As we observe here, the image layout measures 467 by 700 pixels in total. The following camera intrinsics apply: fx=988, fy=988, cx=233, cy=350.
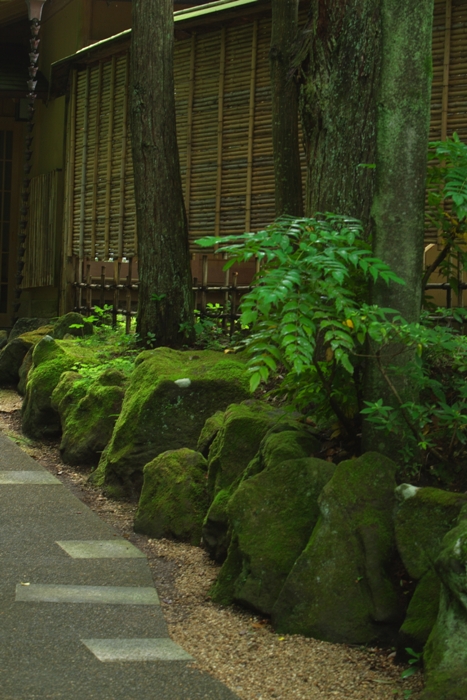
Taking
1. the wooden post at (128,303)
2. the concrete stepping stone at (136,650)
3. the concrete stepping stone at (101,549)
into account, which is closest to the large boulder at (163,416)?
the concrete stepping stone at (101,549)

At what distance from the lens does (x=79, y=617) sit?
4.45m

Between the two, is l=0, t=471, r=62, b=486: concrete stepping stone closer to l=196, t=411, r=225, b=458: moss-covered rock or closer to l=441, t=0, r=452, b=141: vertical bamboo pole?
l=196, t=411, r=225, b=458: moss-covered rock

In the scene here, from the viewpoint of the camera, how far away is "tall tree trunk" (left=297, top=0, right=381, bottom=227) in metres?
5.66

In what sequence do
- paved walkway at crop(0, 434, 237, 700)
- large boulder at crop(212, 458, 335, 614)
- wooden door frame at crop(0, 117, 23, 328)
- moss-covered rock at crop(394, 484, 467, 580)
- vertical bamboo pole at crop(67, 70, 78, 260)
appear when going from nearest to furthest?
paved walkway at crop(0, 434, 237, 700) < moss-covered rock at crop(394, 484, 467, 580) < large boulder at crop(212, 458, 335, 614) < vertical bamboo pole at crop(67, 70, 78, 260) < wooden door frame at crop(0, 117, 23, 328)

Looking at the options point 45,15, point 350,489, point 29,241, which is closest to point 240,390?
point 350,489

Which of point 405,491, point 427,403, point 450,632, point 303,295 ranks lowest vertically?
point 450,632

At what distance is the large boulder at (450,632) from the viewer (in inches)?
134

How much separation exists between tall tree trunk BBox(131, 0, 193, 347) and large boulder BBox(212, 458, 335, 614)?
4.74 meters

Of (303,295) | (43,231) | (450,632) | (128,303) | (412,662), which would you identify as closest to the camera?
(450,632)

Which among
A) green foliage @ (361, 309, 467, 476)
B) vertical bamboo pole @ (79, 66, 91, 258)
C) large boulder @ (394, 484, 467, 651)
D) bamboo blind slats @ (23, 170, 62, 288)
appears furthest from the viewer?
bamboo blind slats @ (23, 170, 62, 288)

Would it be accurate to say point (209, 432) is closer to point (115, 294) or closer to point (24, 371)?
point (24, 371)

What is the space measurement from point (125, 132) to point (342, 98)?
26.1 ft

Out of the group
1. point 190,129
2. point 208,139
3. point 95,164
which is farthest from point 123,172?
point 208,139

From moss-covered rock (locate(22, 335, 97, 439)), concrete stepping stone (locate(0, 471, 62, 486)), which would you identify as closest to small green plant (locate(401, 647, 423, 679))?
concrete stepping stone (locate(0, 471, 62, 486))
